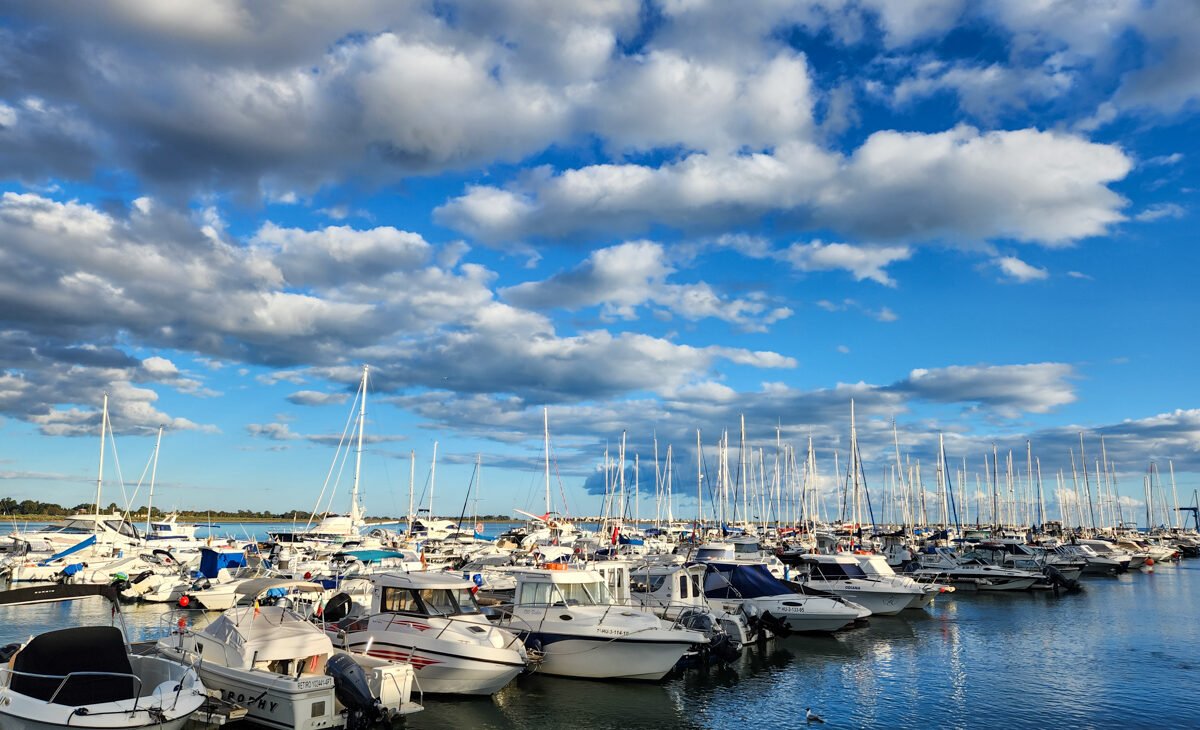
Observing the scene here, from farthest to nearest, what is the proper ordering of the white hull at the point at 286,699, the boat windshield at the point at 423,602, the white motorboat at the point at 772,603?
the white motorboat at the point at 772,603 < the boat windshield at the point at 423,602 < the white hull at the point at 286,699

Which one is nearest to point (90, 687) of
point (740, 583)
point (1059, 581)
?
point (740, 583)

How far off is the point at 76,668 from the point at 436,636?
8.30 meters

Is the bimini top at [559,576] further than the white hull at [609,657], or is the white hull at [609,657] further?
the bimini top at [559,576]

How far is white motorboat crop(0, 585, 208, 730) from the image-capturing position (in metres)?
13.9

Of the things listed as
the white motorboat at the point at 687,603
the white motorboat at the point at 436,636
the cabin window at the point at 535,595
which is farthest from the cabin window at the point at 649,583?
the white motorboat at the point at 436,636

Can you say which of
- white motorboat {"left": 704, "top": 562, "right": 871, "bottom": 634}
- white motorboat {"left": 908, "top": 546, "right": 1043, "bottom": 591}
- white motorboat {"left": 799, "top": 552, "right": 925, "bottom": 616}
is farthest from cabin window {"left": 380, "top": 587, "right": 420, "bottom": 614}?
white motorboat {"left": 908, "top": 546, "right": 1043, "bottom": 591}

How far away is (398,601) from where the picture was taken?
75.3ft

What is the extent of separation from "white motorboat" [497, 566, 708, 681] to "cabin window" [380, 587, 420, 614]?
2812mm

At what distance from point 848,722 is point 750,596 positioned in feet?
46.2

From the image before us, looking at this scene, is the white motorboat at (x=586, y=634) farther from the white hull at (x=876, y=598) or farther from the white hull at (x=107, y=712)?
the white hull at (x=876, y=598)

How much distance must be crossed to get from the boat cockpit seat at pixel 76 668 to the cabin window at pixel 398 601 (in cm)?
773

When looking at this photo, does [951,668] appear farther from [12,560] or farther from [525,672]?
[12,560]

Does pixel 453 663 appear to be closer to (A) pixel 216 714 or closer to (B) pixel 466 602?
(B) pixel 466 602

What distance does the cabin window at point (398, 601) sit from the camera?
22.8m
